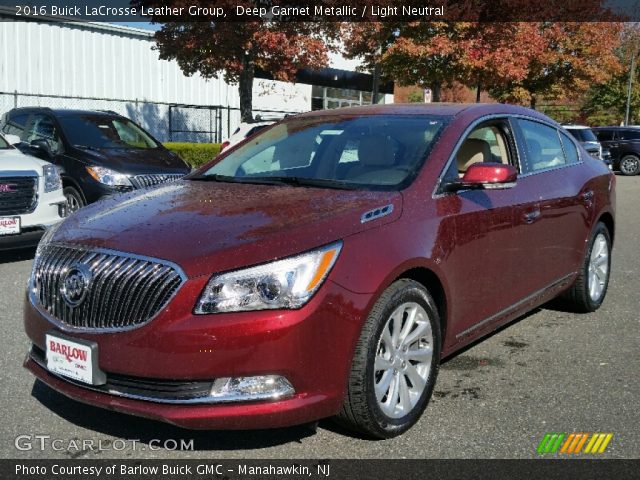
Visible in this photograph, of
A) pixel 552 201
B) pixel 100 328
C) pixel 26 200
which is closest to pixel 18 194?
pixel 26 200

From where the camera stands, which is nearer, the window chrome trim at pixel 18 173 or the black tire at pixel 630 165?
the window chrome trim at pixel 18 173

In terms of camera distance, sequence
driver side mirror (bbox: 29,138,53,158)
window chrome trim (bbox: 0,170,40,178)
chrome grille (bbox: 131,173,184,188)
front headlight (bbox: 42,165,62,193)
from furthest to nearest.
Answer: driver side mirror (bbox: 29,138,53,158) < chrome grille (bbox: 131,173,184,188) < front headlight (bbox: 42,165,62,193) < window chrome trim (bbox: 0,170,40,178)

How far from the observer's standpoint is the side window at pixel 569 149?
5.37 meters

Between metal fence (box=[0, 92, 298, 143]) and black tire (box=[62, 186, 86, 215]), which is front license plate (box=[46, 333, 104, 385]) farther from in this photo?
metal fence (box=[0, 92, 298, 143])

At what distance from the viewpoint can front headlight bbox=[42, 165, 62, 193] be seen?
7.67 metres

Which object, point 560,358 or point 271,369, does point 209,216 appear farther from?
point 560,358

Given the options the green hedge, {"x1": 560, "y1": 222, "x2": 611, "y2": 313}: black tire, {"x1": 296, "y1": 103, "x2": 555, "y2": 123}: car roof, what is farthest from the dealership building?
{"x1": 296, "y1": 103, "x2": 555, "y2": 123}: car roof

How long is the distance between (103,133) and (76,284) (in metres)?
7.53

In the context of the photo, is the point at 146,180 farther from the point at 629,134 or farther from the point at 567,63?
the point at 567,63

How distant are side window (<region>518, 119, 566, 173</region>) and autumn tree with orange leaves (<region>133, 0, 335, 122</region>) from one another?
457 inches

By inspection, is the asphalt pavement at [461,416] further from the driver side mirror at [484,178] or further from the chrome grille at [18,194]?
the chrome grille at [18,194]

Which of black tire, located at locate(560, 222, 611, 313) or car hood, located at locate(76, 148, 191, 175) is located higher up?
car hood, located at locate(76, 148, 191, 175)

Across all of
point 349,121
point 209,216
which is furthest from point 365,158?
point 209,216

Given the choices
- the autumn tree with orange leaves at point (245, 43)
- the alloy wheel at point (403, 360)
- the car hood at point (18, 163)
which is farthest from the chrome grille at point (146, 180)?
the autumn tree with orange leaves at point (245, 43)
